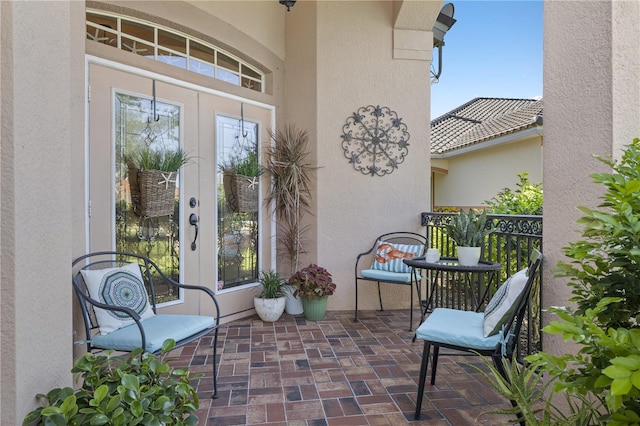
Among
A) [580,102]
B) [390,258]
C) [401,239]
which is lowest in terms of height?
[390,258]

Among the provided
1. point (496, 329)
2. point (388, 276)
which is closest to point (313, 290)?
point (388, 276)

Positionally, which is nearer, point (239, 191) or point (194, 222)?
point (194, 222)

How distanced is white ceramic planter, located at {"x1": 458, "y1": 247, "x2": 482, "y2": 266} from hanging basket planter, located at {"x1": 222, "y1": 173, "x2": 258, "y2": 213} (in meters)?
2.21

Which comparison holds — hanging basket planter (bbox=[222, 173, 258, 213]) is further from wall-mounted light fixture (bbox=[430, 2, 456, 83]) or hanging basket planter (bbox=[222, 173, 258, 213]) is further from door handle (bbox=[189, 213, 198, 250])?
wall-mounted light fixture (bbox=[430, 2, 456, 83])

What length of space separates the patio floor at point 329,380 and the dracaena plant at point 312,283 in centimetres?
35

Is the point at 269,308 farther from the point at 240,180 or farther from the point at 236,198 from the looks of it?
the point at 240,180

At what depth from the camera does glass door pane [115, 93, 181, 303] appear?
3.14 meters

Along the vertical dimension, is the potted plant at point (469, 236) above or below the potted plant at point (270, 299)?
above

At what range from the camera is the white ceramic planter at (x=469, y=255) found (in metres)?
2.95

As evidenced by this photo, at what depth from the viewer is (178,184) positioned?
3.57 m

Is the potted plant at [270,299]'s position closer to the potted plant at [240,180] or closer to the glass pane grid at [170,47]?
the potted plant at [240,180]

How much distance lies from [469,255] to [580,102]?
1.50 metres

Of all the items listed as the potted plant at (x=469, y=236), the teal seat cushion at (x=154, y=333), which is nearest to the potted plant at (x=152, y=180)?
the teal seat cushion at (x=154, y=333)

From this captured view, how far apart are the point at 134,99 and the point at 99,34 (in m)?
0.54
